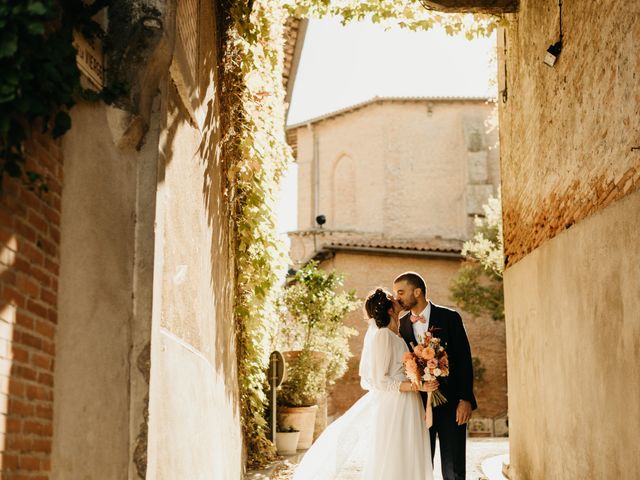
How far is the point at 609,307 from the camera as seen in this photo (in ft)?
17.9

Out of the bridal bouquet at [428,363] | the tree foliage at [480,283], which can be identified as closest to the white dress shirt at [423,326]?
the bridal bouquet at [428,363]

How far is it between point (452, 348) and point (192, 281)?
2902mm

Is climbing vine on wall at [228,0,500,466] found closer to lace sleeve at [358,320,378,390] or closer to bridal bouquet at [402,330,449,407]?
lace sleeve at [358,320,378,390]

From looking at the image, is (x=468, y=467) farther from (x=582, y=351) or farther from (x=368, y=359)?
(x=582, y=351)

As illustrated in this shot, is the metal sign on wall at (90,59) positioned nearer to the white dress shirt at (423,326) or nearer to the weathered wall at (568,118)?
the weathered wall at (568,118)

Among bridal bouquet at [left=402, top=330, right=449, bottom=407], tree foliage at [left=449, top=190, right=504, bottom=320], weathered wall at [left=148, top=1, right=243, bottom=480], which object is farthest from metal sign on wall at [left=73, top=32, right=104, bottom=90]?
tree foliage at [left=449, top=190, right=504, bottom=320]

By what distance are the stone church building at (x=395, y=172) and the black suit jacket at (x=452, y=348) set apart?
24277mm

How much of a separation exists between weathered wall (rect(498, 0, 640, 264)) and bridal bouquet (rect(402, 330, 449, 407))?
1.57 metres

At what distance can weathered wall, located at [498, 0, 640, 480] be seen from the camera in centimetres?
516

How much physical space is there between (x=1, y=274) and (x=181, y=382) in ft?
7.30

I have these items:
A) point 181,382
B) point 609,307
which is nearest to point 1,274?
point 181,382

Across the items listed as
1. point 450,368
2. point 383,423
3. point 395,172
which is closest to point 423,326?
point 450,368

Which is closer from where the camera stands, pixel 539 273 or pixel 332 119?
pixel 539 273

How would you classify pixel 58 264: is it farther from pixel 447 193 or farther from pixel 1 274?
pixel 447 193
